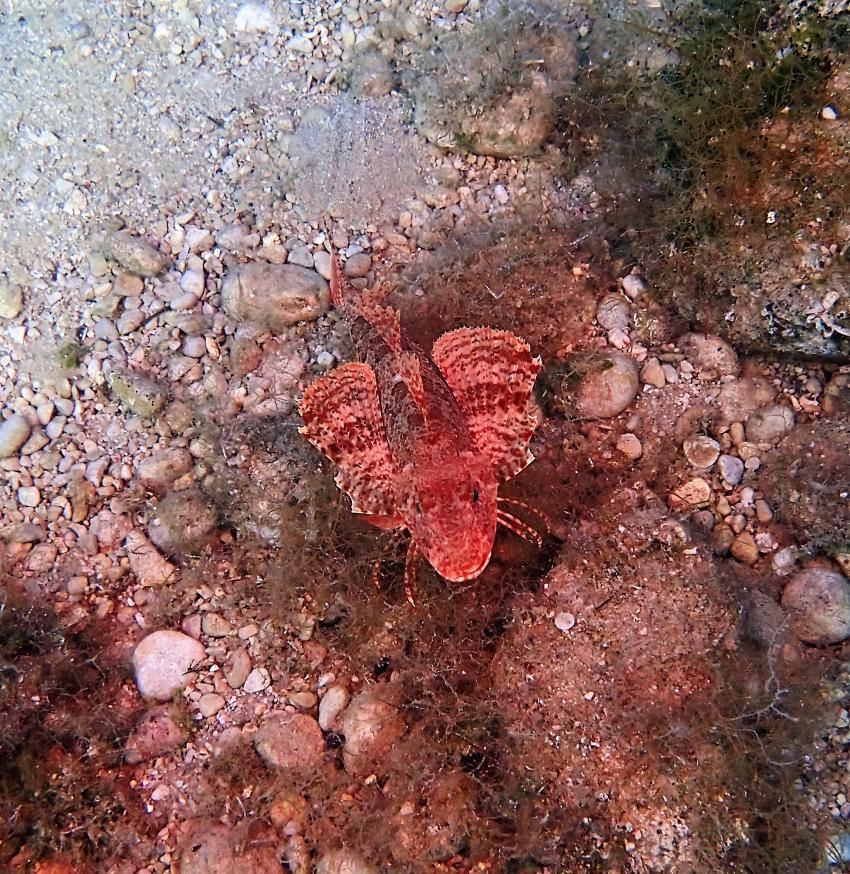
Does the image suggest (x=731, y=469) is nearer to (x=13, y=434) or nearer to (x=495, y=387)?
(x=495, y=387)

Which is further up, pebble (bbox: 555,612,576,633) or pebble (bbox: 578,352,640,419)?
pebble (bbox: 578,352,640,419)

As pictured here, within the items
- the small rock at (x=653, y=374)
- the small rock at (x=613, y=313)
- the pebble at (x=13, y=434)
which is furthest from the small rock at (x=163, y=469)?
the small rock at (x=653, y=374)

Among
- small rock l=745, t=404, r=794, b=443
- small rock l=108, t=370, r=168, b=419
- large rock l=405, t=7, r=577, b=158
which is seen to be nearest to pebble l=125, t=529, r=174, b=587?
small rock l=108, t=370, r=168, b=419

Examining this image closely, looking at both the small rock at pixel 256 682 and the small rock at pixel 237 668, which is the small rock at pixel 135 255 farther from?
the small rock at pixel 256 682

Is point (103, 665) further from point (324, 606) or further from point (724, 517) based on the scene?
point (724, 517)

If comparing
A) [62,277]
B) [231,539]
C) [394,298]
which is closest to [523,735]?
[231,539]

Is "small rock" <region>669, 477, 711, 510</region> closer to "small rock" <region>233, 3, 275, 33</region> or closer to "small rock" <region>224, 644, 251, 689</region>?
"small rock" <region>224, 644, 251, 689</region>
